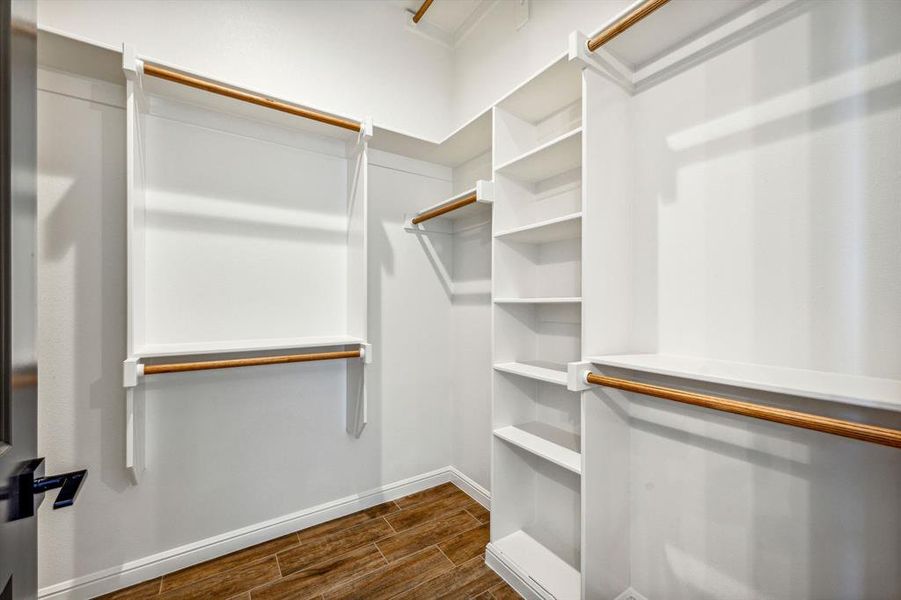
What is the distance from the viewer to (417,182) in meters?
2.47

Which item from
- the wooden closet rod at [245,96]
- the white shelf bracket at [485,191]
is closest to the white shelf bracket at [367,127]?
the wooden closet rod at [245,96]

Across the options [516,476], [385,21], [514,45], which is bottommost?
[516,476]

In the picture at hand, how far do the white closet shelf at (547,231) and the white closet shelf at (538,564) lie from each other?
140 cm

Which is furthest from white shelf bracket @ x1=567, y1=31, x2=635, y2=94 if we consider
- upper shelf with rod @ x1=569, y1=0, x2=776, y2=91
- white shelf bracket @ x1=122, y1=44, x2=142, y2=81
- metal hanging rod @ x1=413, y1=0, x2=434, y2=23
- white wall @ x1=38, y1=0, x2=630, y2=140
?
white shelf bracket @ x1=122, y1=44, x2=142, y2=81

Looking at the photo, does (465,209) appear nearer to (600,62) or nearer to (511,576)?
(600,62)

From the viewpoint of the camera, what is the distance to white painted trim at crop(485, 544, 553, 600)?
157 centimetres

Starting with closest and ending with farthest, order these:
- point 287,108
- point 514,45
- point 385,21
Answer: point 287,108 → point 514,45 → point 385,21

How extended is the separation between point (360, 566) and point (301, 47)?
2701 millimetres

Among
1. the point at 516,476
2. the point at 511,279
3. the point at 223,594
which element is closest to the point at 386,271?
the point at 511,279

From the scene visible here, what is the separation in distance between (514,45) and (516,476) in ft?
7.67

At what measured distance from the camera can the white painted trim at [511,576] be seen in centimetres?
157

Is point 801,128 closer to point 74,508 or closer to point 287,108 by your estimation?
point 287,108

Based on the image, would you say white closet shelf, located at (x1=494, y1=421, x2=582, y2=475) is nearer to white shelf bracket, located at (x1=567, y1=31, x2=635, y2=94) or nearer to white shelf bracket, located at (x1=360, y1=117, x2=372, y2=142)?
white shelf bracket, located at (x1=567, y1=31, x2=635, y2=94)

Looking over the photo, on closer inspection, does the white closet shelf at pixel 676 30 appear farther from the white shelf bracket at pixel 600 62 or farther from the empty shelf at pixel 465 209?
→ the empty shelf at pixel 465 209
